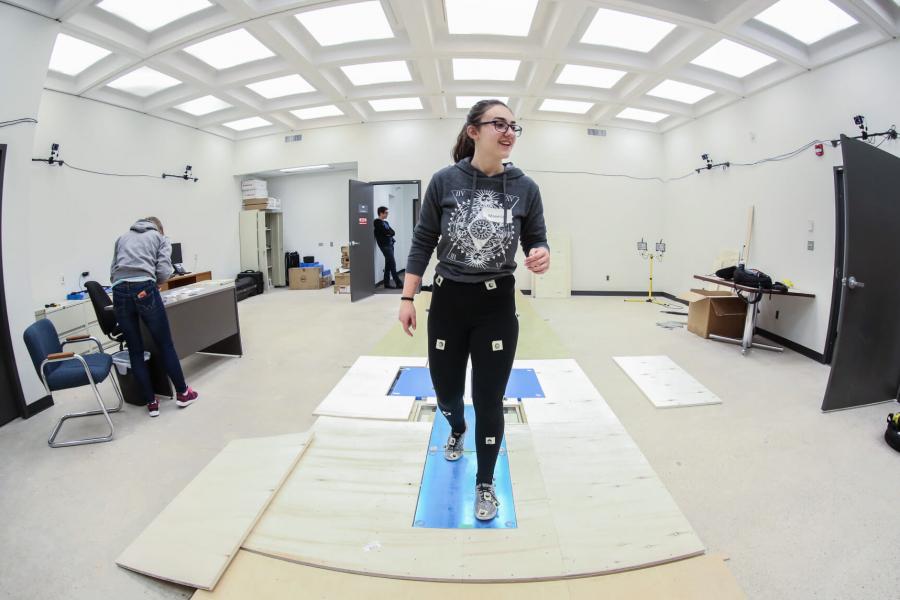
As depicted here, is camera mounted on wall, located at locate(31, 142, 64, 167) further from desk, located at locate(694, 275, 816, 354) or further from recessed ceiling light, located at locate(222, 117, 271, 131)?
desk, located at locate(694, 275, 816, 354)

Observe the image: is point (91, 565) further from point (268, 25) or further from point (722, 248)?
point (722, 248)

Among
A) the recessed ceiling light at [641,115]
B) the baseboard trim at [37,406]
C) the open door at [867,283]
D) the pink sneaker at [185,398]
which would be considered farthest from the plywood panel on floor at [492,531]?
the recessed ceiling light at [641,115]

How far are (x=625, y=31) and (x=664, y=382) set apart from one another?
3581 millimetres

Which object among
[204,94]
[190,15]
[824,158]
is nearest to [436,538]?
[190,15]

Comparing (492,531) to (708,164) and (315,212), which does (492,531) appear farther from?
(315,212)

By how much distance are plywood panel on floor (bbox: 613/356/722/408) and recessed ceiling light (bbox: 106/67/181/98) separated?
6403mm

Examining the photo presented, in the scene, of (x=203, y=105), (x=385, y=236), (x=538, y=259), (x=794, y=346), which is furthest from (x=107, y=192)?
(x=794, y=346)

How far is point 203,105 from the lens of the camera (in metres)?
5.78

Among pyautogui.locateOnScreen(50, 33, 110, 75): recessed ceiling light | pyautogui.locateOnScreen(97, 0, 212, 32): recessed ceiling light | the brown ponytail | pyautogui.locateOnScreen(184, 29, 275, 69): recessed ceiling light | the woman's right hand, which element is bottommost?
the woman's right hand

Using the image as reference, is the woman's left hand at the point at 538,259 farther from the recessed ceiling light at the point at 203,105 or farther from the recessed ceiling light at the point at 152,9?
the recessed ceiling light at the point at 203,105

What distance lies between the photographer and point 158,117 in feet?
19.3

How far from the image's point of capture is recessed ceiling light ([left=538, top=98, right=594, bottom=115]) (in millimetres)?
5889

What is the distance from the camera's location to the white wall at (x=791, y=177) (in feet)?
11.2

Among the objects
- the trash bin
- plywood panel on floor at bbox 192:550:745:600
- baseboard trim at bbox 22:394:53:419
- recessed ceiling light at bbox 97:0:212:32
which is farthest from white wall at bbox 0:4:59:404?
plywood panel on floor at bbox 192:550:745:600
